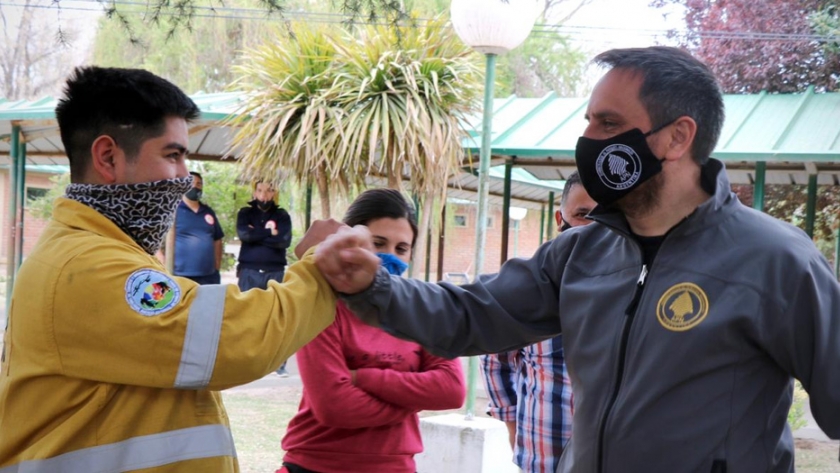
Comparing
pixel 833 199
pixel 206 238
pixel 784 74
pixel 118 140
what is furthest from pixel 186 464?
pixel 833 199

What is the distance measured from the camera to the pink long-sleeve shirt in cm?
310

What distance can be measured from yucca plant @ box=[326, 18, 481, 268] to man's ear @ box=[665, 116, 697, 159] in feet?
18.1

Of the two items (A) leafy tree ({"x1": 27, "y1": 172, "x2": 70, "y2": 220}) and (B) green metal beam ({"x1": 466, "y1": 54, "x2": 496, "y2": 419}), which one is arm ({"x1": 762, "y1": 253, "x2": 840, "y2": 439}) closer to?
(B) green metal beam ({"x1": 466, "y1": 54, "x2": 496, "y2": 419})

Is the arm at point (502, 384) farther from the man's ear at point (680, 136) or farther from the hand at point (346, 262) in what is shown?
the man's ear at point (680, 136)

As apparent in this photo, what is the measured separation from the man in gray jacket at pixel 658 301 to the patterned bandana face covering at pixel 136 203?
1.45 ft

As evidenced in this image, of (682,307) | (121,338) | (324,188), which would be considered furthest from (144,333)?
(324,188)

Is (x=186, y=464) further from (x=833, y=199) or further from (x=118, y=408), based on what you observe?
(x=833, y=199)

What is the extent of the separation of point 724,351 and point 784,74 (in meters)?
15.1

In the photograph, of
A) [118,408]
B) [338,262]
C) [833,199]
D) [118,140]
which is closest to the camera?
[118,408]

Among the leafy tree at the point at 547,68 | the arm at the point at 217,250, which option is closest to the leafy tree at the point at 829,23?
the arm at the point at 217,250

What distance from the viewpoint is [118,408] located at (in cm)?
217

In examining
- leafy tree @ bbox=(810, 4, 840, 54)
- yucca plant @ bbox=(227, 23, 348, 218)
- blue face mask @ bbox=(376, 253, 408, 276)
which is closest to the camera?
blue face mask @ bbox=(376, 253, 408, 276)

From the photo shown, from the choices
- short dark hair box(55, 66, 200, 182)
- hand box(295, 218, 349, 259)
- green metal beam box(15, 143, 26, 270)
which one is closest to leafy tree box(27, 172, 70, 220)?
green metal beam box(15, 143, 26, 270)

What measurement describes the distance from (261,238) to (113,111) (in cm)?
814
